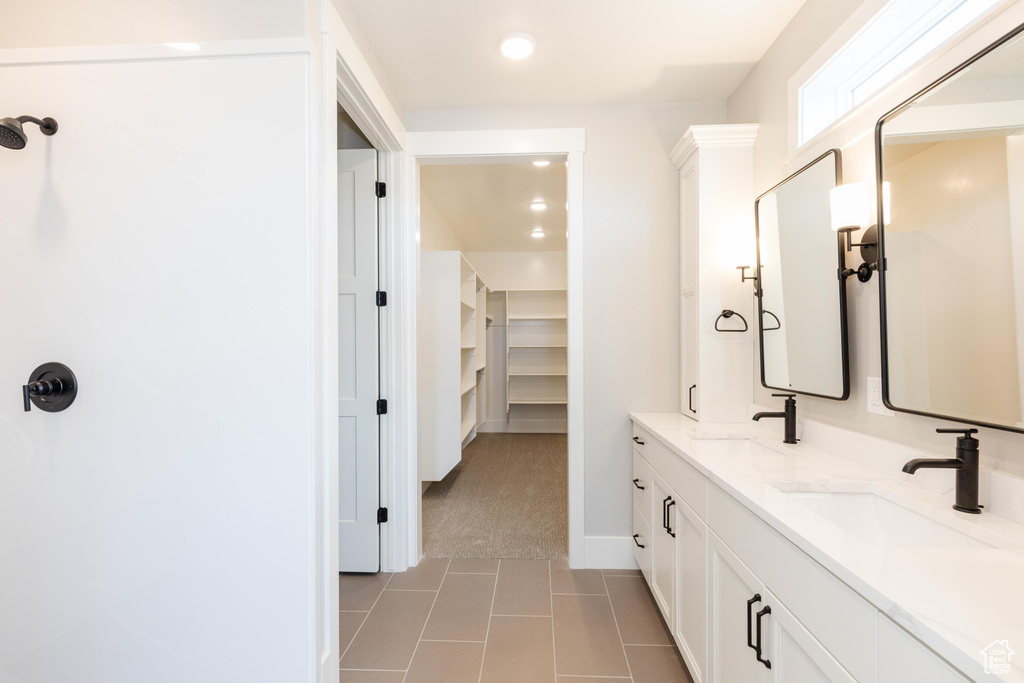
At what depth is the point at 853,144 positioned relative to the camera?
1565 mm

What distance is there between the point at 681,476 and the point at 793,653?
30.2 inches

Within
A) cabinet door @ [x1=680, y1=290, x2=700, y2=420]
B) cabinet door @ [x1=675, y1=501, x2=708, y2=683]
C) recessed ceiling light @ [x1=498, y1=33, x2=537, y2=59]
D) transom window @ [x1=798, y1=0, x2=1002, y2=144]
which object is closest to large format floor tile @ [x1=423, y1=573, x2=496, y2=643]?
cabinet door @ [x1=675, y1=501, x2=708, y2=683]

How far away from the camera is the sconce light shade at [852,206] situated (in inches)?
55.9

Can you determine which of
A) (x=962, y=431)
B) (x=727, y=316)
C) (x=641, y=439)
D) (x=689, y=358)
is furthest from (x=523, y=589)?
(x=962, y=431)

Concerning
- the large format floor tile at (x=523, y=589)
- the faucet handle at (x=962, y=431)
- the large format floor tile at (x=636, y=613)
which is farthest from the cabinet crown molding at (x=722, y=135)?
the large format floor tile at (x=523, y=589)

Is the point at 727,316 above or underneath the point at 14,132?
underneath

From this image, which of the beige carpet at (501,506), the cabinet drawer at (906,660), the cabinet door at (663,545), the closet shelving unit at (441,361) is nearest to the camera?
the cabinet drawer at (906,660)

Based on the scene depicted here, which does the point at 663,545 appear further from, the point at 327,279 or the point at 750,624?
the point at 327,279

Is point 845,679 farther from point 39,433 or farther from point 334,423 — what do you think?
point 39,433

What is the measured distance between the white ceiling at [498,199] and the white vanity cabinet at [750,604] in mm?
2052

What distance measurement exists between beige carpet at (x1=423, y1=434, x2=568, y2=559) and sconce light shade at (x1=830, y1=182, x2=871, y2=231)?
2.26 m

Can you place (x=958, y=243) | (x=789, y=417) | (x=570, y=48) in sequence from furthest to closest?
1. (x=570, y=48)
2. (x=789, y=417)
3. (x=958, y=243)

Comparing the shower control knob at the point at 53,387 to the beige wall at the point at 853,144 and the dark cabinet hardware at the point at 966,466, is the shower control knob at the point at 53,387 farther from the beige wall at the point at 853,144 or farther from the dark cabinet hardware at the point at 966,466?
the beige wall at the point at 853,144

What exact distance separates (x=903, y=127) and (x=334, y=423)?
1892 millimetres
